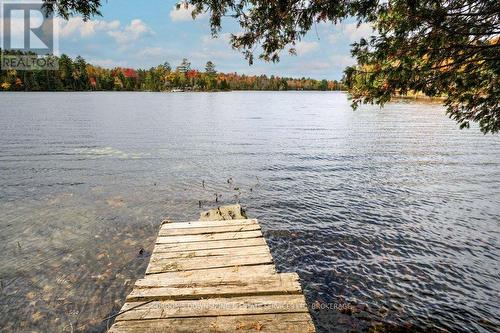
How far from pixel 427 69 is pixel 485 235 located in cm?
760

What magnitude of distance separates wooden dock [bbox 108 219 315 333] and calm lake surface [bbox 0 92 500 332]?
1.96 meters

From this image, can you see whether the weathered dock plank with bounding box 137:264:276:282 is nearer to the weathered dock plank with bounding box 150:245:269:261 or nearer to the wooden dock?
the wooden dock

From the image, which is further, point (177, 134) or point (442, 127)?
point (442, 127)

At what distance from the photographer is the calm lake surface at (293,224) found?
750 centimetres

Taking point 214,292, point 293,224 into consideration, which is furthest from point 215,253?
point 293,224

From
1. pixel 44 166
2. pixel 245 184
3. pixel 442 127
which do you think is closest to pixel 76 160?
pixel 44 166

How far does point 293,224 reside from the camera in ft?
40.1

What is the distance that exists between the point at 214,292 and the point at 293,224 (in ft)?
25.8

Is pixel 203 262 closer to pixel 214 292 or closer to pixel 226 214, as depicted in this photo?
pixel 214 292

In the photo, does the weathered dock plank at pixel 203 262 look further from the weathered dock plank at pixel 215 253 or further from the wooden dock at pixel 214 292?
the weathered dock plank at pixel 215 253

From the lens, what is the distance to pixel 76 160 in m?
22.8

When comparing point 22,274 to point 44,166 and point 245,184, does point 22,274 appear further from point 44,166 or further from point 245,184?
point 44,166

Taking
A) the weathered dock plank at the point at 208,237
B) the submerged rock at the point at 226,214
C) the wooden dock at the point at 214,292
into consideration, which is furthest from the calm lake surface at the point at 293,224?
the wooden dock at the point at 214,292

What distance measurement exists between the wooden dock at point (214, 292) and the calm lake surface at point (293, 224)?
196 centimetres
